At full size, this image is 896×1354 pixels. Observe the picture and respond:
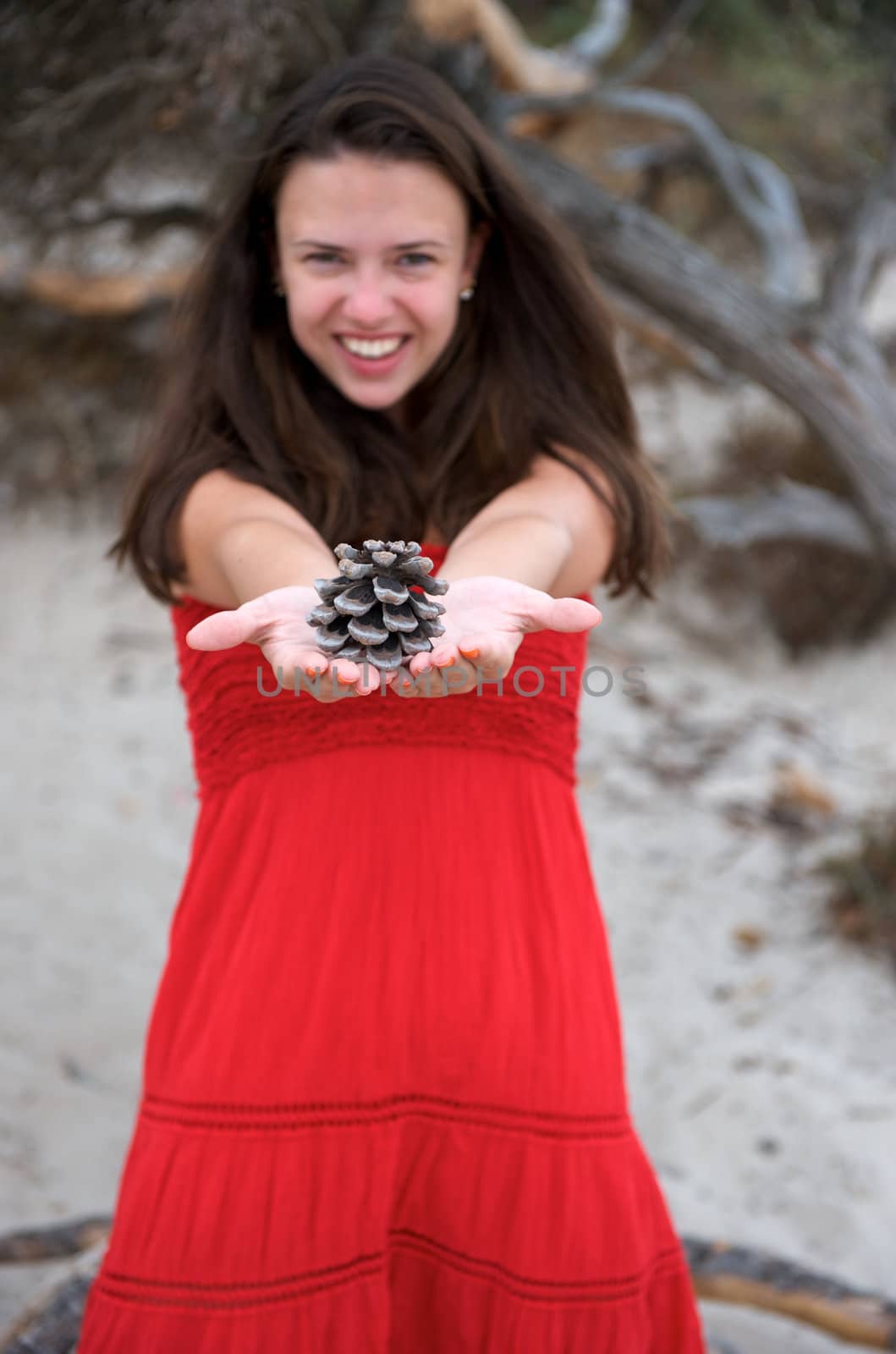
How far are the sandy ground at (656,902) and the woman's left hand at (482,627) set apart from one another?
1.60 meters

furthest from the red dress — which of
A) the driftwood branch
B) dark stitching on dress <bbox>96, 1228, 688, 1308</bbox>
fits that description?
the driftwood branch

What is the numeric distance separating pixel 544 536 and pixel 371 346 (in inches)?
12.7

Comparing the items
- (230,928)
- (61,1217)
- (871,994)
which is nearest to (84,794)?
(61,1217)

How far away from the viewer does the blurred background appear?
261 cm

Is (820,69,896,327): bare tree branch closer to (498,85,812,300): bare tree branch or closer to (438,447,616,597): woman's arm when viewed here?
(498,85,812,300): bare tree branch

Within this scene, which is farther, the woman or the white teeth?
the white teeth

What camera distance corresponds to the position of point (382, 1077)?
1.39 meters

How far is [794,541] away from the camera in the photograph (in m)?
5.39

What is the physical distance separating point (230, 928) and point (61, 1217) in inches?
58.1

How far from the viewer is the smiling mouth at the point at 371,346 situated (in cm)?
150

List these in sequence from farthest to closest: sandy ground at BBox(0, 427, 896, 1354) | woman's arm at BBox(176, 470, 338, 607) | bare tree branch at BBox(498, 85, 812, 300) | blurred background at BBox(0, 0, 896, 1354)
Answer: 1. bare tree branch at BBox(498, 85, 812, 300)
2. sandy ground at BBox(0, 427, 896, 1354)
3. blurred background at BBox(0, 0, 896, 1354)
4. woman's arm at BBox(176, 470, 338, 607)

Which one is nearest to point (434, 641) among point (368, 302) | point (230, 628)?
point (230, 628)

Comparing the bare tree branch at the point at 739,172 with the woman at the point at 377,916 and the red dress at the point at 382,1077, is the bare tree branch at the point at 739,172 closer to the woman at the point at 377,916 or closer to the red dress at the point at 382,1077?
the woman at the point at 377,916

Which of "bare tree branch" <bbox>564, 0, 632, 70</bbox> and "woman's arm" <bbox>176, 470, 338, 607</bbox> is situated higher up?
"bare tree branch" <bbox>564, 0, 632, 70</bbox>
